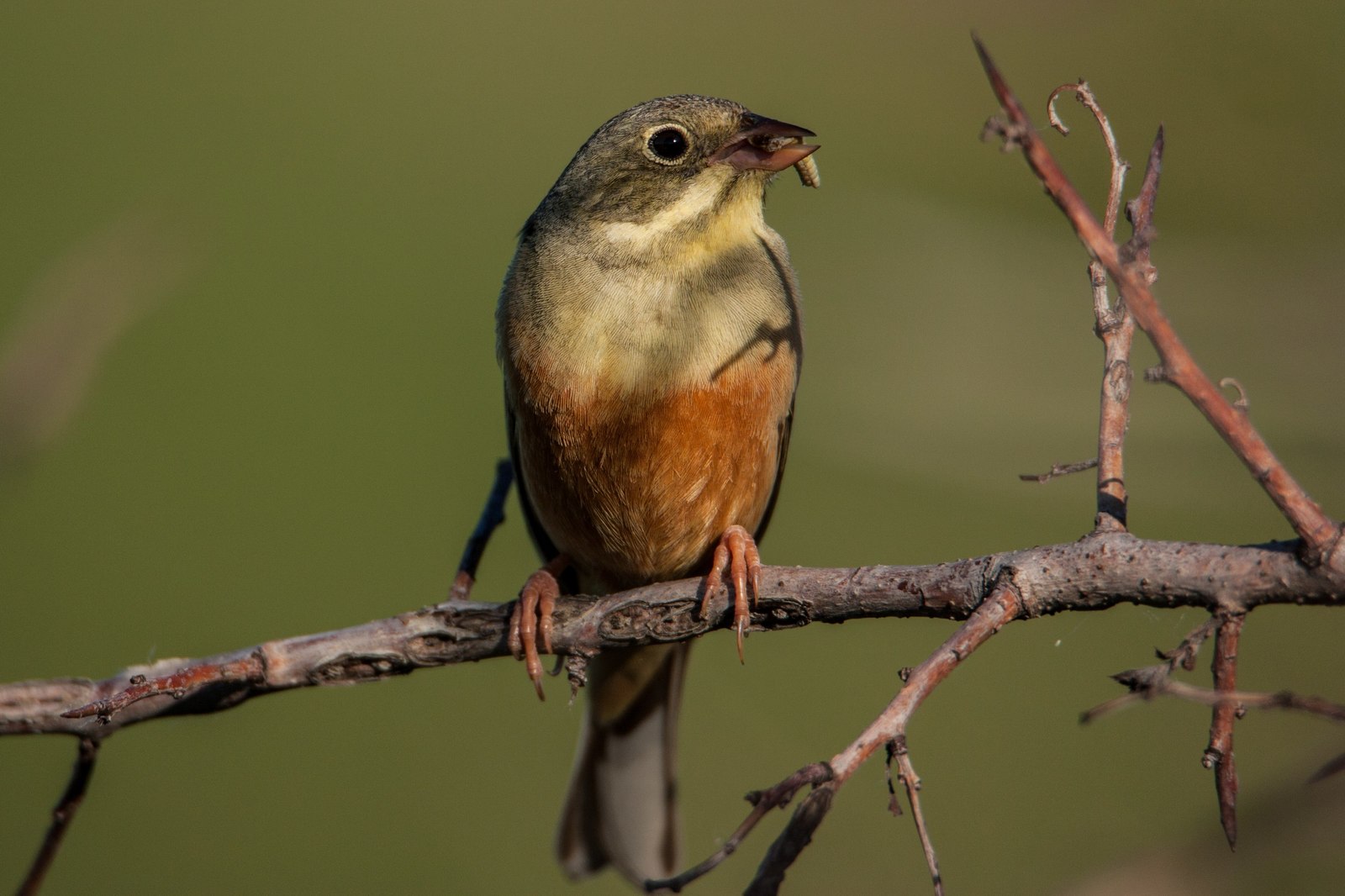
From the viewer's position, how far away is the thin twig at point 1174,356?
169cm

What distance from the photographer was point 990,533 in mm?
6820

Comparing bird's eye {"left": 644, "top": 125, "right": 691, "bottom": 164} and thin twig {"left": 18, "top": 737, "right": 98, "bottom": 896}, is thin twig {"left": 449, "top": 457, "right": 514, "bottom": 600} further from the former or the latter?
bird's eye {"left": 644, "top": 125, "right": 691, "bottom": 164}

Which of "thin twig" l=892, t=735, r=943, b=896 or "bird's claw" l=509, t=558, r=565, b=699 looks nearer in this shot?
"thin twig" l=892, t=735, r=943, b=896

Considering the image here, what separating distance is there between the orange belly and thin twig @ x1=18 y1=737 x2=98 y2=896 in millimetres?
1644

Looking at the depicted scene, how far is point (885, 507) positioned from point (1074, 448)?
2.09 m

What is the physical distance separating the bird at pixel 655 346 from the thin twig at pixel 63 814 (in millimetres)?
1243

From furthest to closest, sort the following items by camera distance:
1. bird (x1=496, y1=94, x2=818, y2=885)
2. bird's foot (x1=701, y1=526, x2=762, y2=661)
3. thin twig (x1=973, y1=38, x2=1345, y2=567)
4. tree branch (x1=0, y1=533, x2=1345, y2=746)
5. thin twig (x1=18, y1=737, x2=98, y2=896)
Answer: bird (x1=496, y1=94, x2=818, y2=885) → bird's foot (x1=701, y1=526, x2=762, y2=661) → thin twig (x1=18, y1=737, x2=98, y2=896) → tree branch (x1=0, y1=533, x2=1345, y2=746) → thin twig (x1=973, y1=38, x2=1345, y2=567)

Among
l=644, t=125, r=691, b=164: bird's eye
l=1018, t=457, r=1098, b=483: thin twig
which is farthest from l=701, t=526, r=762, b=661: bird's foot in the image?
l=644, t=125, r=691, b=164: bird's eye

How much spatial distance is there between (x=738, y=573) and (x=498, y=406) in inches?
163

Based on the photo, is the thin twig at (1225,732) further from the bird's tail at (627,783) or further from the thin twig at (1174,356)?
the bird's tail at (627,783)

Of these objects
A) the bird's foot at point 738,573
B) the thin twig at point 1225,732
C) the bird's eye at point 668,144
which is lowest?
the thin twig at point 1225,732

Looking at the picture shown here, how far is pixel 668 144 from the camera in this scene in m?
4.09

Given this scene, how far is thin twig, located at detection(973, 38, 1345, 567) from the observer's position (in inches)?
66.4

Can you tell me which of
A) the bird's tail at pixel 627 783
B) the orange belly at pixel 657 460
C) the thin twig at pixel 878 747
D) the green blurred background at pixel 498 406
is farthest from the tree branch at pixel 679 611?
the bird's tail at pixel 627 783
